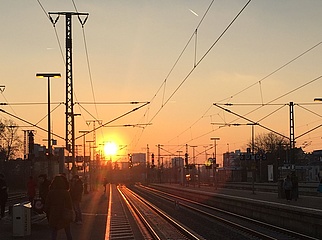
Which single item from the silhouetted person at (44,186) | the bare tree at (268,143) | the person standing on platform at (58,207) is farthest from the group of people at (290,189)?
the bare tree at (268,143)

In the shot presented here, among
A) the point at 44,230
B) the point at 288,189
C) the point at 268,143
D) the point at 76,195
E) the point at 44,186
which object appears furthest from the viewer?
the point at 268,143

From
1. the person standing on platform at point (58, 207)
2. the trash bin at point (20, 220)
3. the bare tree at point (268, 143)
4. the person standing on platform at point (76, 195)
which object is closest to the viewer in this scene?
the person standing on platform at point (58, 207)

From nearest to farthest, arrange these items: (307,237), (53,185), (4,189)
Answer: (53,185) → (307,237) → (4,189)

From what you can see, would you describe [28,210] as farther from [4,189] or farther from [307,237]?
[307,237]

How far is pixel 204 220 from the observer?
3300 cm

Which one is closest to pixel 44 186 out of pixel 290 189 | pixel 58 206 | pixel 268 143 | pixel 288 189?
pixel 58 206

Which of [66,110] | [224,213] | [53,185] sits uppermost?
[66,110]

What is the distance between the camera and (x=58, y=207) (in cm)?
1599

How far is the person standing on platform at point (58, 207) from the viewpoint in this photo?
52.3 ft

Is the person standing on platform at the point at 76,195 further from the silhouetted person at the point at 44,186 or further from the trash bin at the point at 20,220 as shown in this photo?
the trash bin at the point at 20,220

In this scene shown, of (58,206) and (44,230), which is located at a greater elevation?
(58,206)

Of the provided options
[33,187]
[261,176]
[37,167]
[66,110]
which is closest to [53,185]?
[33,187]

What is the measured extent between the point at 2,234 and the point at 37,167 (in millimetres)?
85280

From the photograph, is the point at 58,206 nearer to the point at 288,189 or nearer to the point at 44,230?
the point at 44,230
